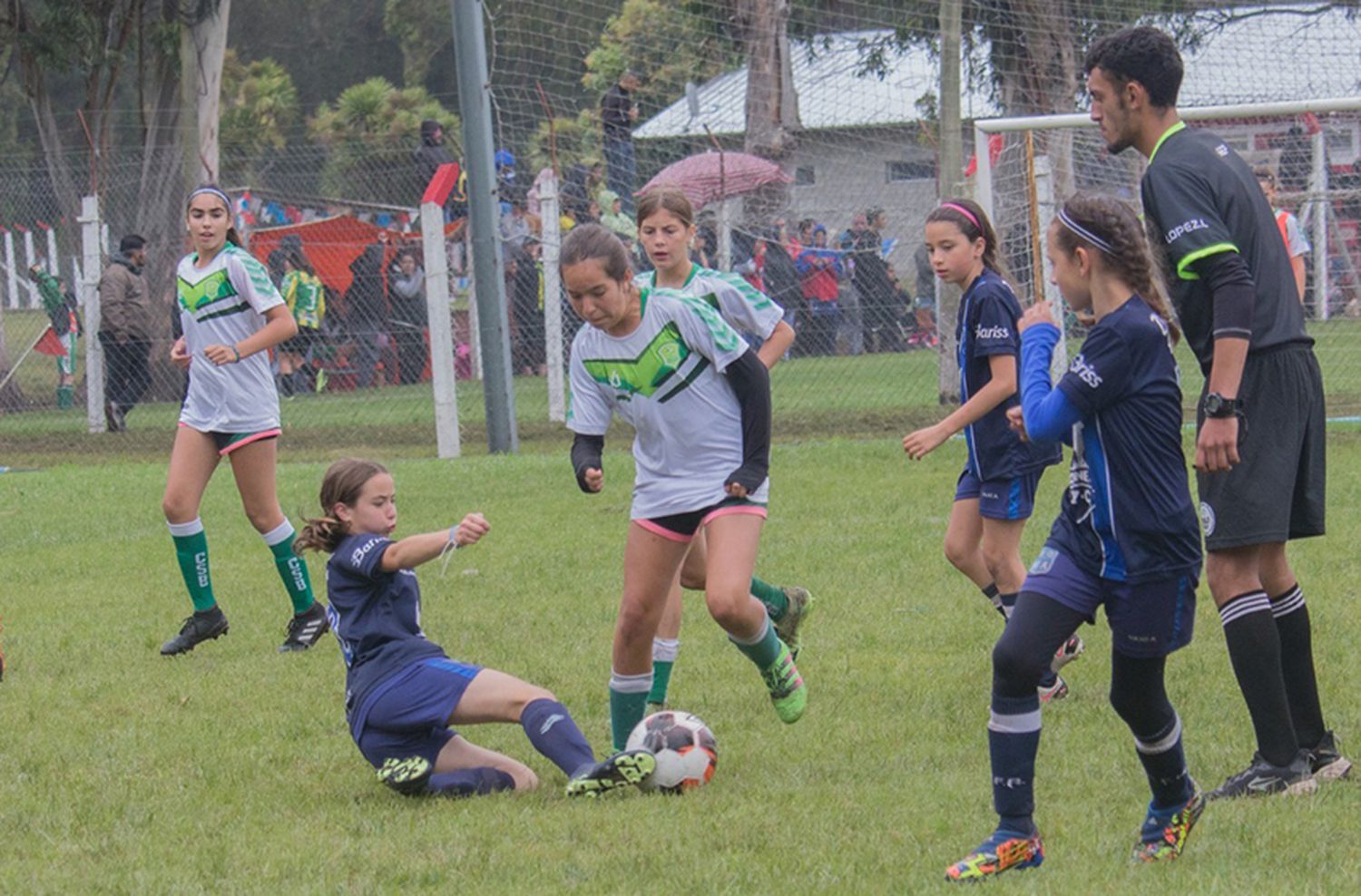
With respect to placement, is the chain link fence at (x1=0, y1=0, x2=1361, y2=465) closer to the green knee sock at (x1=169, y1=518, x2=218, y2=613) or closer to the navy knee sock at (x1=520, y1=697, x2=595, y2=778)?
the green knee sock at (x1=169, y1=518, x2=218, y2=613)

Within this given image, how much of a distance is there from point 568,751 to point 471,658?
2.11 m

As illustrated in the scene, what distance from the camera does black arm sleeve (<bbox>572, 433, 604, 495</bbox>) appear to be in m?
5.57

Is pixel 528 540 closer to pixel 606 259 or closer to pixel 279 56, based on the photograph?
pixel 606 259

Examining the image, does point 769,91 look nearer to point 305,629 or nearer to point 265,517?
point 265,517

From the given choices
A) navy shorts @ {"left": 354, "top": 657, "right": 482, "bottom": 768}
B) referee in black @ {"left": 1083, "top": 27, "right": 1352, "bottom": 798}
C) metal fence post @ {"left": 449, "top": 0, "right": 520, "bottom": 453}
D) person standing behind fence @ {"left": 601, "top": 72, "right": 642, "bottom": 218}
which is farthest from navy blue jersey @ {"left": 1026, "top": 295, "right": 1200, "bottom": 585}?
person standing behind fence @ {"left": 601, "top": 72, "right": 642, "bottom": 218}

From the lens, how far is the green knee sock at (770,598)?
6.50 meters

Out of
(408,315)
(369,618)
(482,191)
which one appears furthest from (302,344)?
(369,618)

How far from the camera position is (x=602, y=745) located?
584cm

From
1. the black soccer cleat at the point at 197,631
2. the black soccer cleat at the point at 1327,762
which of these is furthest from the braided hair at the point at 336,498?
the black soccer cleat at the point at 1327,762

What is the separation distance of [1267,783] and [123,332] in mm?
16811

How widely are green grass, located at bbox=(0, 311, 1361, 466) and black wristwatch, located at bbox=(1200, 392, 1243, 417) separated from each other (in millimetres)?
10992

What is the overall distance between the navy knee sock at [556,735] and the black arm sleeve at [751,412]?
0.86 metres

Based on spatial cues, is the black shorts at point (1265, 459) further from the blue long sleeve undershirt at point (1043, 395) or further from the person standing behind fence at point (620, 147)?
the person standing behind fence at point (620, 147)

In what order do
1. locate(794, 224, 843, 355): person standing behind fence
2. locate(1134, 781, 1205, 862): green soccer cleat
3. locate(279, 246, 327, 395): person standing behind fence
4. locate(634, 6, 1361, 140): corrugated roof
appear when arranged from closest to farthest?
locate(1134, 781, 1205, 862): green soccer cleat
locate(634, 6, 1361, 140): corrugated roof
locate(794, 224, 843, 355): person standing behind fence
locate(279, 246, 327, 395): person standing behind fence
